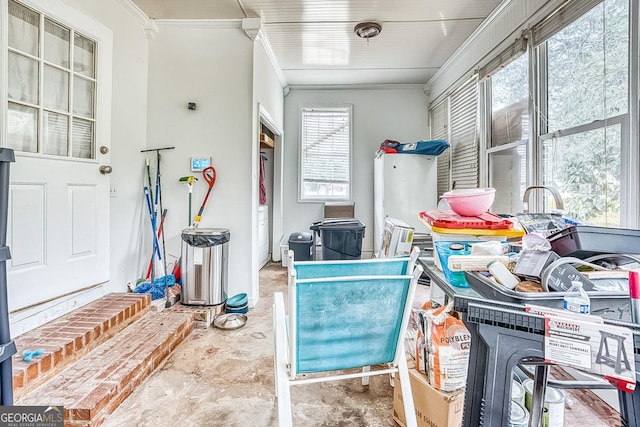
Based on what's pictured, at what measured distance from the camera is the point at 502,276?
3.28 ft

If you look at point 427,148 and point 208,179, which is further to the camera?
point 427,148

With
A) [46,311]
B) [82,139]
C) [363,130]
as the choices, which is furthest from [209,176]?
[363,130]

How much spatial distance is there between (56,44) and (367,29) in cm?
265

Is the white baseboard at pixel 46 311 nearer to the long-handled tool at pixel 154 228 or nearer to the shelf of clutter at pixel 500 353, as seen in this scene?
the long-handled tool at pixel 154 228

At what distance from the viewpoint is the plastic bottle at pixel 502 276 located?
3.24 ft

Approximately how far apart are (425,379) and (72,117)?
2845mm

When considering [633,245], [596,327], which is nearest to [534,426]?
[596,327]

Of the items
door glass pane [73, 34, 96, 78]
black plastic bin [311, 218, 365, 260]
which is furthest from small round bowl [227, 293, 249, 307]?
door glass pane [73, 34, 96, 78]

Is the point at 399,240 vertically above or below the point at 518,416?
above

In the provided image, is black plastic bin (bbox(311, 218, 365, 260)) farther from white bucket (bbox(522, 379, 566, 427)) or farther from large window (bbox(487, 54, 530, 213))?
white bucket (bbox(522, 379, 566, 427))

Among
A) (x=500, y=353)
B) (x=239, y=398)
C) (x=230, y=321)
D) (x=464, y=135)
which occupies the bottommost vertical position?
(x=239, y=398)

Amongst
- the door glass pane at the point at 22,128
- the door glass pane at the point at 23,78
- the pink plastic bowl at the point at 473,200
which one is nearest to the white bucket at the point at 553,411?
the pink plastic bowl at the point at 473,200

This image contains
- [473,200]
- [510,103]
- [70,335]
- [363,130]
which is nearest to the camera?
[473,200]

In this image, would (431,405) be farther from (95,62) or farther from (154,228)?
(95,62)
